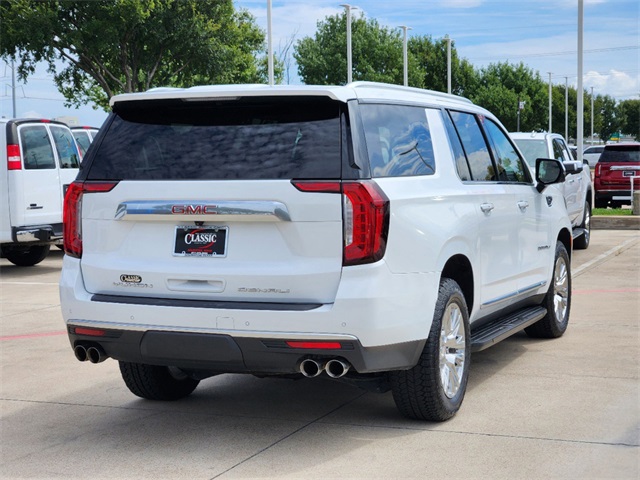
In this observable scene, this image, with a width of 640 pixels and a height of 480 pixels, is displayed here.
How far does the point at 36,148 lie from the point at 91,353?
402 inches

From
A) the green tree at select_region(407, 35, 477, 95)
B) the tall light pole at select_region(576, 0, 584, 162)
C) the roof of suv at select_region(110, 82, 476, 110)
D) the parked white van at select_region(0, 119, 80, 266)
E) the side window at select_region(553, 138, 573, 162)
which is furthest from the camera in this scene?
the green tree at select_region(407, 35, 477, 95)

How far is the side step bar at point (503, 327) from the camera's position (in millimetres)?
6375

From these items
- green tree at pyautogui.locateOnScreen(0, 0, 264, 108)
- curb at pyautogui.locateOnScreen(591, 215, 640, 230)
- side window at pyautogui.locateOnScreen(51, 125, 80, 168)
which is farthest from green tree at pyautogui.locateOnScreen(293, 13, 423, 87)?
side window at pyautogui.locateOnScreen(51, 125, 80, 168)

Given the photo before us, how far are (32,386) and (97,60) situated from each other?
37.2m

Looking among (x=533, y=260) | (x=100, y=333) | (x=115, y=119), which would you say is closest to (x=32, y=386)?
(x=100, y=333)

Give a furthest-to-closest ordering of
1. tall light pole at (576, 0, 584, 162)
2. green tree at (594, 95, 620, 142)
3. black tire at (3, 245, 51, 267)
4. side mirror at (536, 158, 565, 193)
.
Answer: green tree at (594, 95, 620, 142)
tall light pole at (576, 0, 584, 162)
black tire at (3, 245, 51, 267)
side mirror at (536, 158, 565, 193)

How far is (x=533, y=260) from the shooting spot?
7.61m

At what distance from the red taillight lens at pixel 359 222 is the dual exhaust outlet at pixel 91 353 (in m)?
1.53

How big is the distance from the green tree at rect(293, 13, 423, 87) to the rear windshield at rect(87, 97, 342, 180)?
70.8 metres

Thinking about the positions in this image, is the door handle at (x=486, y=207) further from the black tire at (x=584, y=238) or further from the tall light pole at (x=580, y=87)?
the tall light pole at (x=580, y=87)

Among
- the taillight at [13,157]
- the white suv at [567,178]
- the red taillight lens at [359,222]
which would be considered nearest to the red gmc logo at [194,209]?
the red taillight lens at [359,222]

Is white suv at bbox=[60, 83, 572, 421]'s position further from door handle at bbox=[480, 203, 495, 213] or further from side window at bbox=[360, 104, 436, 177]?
door handle at bbox=[480, 203, 495, 213]

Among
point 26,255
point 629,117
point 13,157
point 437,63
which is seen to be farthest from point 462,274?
point 629,117

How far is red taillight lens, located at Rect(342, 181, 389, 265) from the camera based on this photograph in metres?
5.09
